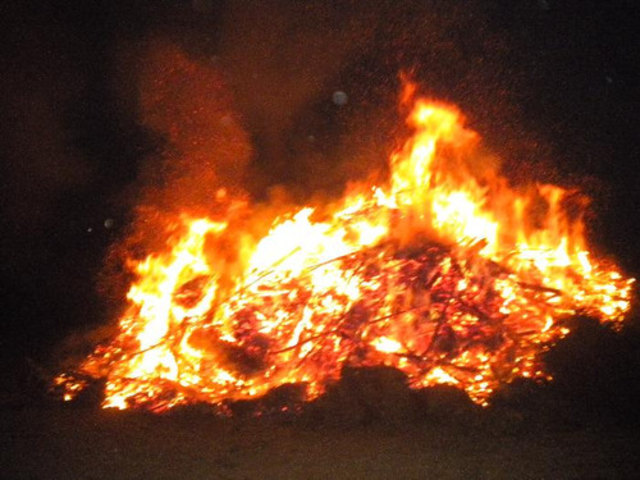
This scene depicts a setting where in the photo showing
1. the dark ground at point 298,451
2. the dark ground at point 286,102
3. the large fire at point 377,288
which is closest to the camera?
the dark ground at point 298,451

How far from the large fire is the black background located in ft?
1.34

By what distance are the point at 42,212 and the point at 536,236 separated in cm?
527

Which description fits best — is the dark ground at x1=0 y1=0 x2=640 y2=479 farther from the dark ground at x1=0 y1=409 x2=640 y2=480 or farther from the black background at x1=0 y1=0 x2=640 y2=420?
the dark ground at x1=0 y1=409 x2=640 y2=480

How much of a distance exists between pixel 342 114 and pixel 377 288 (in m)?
2.03

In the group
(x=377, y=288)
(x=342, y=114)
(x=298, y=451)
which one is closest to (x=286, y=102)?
(x=342, y=114)

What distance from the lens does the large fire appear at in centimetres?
563

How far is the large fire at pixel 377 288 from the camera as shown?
18.5 ft

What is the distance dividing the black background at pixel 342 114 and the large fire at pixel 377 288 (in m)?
0.41

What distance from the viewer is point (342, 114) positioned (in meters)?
6.85

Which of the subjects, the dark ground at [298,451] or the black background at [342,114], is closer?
the dark ground at [298,451]

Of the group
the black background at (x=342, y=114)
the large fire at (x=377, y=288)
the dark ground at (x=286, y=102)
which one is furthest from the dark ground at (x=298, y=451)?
the black background at (x=342, y=114)

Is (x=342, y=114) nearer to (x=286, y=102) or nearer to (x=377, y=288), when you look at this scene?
(x=286, y=102)

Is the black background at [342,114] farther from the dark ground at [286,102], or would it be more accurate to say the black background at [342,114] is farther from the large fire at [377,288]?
the large fire at [377,288]

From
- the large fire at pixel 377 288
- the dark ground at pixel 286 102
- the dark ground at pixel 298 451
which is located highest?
the dark ground at pixel 286 102
